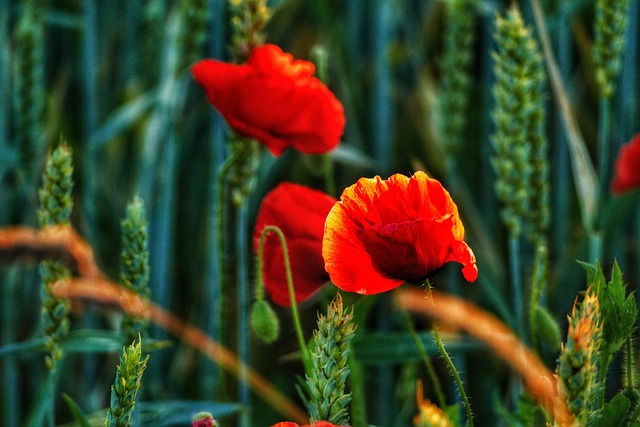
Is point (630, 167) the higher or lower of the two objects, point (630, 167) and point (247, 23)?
the lower

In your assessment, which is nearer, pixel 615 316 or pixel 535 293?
pixel 615 316

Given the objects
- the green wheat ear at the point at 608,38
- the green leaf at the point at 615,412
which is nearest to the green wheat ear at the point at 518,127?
the green wheat ear at the point at 608,38

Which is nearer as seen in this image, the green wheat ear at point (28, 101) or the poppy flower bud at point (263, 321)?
the poppy flower bud at point (263, 321)

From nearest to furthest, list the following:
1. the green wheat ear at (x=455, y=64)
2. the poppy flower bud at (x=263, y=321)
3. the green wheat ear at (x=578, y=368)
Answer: the green wheat ear at (x=578, y=368) < the poppy flower bud at (x=263, y=321) < the green wheat ear at (x=455, y=64)

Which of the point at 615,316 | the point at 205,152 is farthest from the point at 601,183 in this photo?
the point at 205,152

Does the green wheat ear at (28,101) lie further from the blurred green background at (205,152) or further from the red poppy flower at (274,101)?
the red poppy flower at (274,101)

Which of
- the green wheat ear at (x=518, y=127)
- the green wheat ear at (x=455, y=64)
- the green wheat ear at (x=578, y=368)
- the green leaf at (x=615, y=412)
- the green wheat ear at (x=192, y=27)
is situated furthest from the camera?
the green wheat ear at (x=455, y=64)

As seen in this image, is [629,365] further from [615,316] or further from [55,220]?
[55,220]
